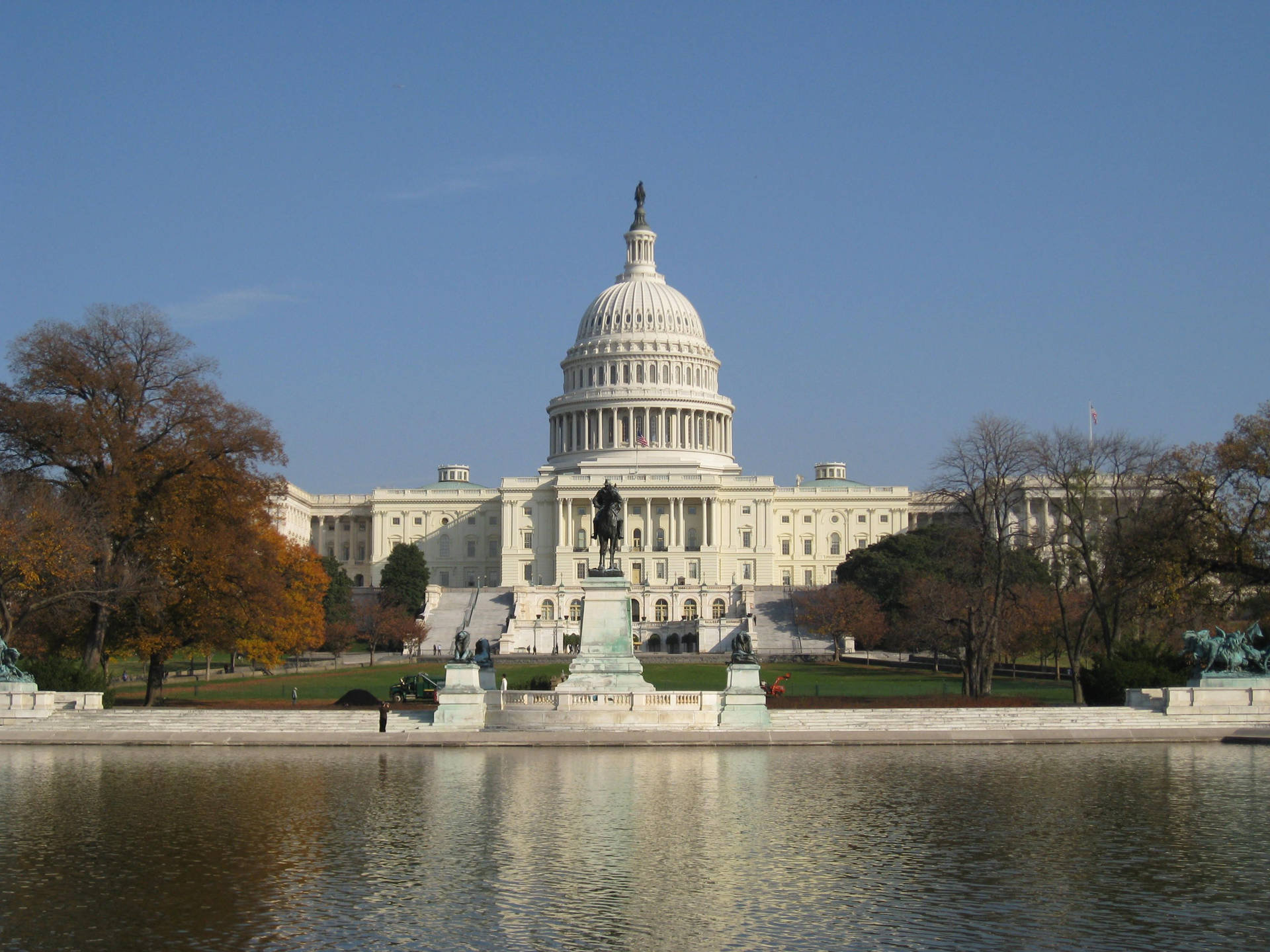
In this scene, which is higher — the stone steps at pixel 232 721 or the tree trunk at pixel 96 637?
the tree trunk at pixel 96 637

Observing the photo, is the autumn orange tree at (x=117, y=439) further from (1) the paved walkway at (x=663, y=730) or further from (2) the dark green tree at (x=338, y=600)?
(2) the dark green tree at (x=338, y=600)

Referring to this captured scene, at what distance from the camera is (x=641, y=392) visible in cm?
14538

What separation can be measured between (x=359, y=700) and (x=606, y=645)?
904 cm

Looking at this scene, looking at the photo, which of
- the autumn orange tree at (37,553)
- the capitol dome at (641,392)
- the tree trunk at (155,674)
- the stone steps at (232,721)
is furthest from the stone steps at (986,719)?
the capitol dome at (641,392)

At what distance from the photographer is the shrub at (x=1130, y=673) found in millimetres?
40344

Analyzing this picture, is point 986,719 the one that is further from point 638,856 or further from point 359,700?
point 638,856

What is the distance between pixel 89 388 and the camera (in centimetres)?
4559

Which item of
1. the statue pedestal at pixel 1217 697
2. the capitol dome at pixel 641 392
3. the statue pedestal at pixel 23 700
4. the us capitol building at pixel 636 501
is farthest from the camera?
the capitol dome at pixel 641 392

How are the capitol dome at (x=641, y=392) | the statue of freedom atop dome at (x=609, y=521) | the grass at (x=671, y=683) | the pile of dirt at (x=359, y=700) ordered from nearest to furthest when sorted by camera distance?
the statue of freedom atop dome at (x=609, y=521) → the pile of dirt at (x=359, y=700) → the grass at (x=671, y=683) → the capitol dome at (x=641, y=392)

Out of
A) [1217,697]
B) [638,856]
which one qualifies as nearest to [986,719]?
[1217,697]

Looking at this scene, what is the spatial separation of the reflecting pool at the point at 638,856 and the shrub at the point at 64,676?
13.2 meters

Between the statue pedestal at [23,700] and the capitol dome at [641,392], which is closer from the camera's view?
the statue pedestal at [23,700]

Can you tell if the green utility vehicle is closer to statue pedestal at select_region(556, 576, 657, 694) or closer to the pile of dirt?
the pile of dirt

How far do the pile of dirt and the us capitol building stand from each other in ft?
249
